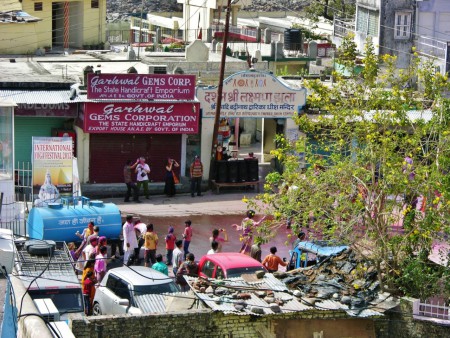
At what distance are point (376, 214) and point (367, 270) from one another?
117 centimetres

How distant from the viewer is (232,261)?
22.2 meters

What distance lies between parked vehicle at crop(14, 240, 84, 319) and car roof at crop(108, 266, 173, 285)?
3.14 feet

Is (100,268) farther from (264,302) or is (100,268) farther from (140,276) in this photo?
(264,302)

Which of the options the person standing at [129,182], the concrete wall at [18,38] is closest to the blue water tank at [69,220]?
the person standing at [129,182]

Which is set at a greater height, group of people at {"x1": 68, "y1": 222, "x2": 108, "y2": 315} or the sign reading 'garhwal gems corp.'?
the sign reading 'garhwal gems corp.'

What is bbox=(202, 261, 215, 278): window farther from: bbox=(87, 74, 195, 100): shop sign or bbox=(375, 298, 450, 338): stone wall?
bbox=(87, 74, 195, 100): shop sign

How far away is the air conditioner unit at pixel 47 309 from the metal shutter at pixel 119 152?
15.2 metres

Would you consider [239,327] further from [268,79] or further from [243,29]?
[243,29]

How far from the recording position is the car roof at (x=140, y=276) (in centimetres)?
2086

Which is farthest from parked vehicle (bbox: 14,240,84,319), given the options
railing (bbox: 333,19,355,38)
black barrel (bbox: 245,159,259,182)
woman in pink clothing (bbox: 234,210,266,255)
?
railing (bbox: 333,19,355,38)

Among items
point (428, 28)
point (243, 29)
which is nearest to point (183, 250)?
point (428, 28)

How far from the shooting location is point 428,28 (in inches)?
1817

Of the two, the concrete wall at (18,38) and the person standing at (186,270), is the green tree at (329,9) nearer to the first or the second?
the concrete wall at (18,38)

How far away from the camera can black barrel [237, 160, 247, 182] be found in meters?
33.8
